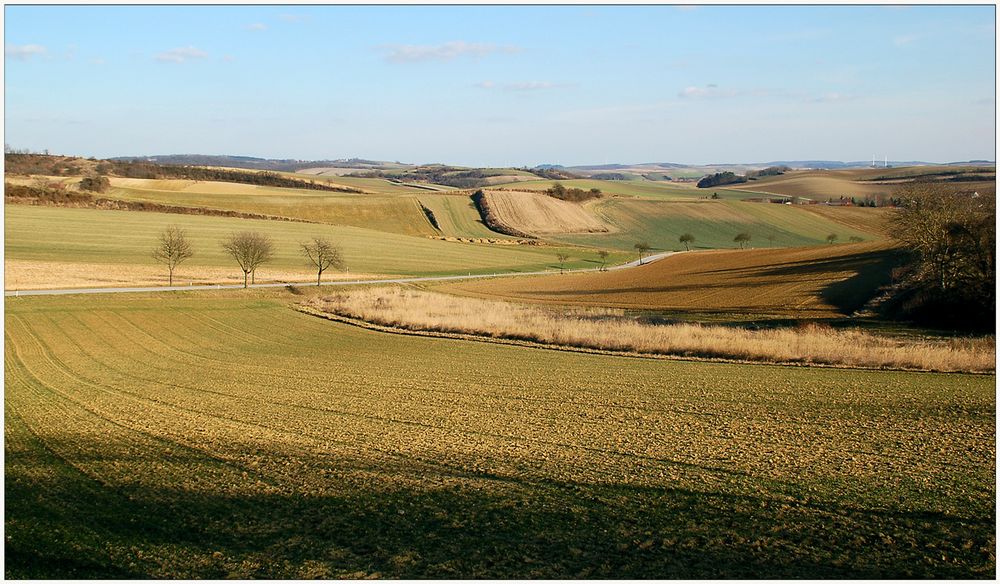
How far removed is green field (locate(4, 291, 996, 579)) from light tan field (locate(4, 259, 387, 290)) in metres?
26.7

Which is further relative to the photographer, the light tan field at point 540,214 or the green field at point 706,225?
the light tan field at point 540,214

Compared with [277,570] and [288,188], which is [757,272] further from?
[288,188]

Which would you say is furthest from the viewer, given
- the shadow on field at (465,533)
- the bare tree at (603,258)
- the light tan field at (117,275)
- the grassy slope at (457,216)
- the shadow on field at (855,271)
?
the grassy slope at (457,216)

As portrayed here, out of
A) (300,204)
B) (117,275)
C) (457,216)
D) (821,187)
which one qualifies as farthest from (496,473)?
(821,187)

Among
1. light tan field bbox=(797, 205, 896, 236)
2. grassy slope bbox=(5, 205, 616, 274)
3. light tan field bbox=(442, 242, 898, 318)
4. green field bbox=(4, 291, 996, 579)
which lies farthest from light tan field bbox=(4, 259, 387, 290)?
light tan field bbox=(797, 205, 896, 236)

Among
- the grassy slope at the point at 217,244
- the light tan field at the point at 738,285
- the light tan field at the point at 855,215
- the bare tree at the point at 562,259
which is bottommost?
the light tan field at the point at 738,285

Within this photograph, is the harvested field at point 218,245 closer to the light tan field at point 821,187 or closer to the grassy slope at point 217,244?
the grassy slope at point 217,244

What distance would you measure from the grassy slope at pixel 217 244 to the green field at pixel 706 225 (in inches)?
691

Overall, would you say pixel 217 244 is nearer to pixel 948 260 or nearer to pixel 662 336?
pixel 662 336

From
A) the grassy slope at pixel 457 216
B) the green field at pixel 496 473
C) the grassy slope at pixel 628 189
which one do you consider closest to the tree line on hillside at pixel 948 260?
the green field at pixel 496 473

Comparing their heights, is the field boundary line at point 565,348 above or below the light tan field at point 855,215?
below

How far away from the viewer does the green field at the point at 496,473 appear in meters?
10.5

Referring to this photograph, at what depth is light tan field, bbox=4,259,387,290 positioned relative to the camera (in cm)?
5106

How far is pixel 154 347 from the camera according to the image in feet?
107
